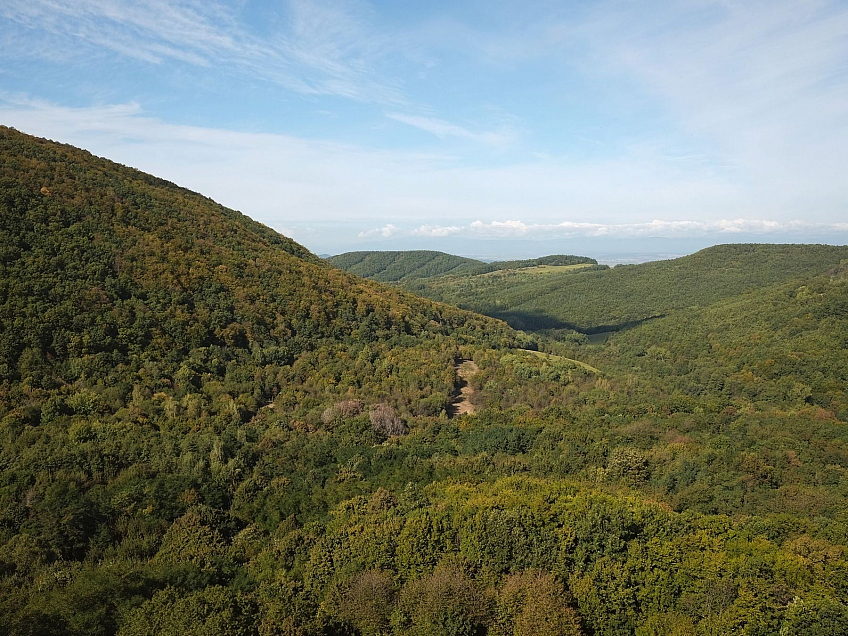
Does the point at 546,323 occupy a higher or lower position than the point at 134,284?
lower

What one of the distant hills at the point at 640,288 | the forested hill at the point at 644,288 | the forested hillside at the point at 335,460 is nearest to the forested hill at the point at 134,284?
the forested hillside at the point at 335,460

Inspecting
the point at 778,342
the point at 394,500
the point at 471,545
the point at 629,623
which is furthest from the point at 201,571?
the point at 778,342

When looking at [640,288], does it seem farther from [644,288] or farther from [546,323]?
[546,323]

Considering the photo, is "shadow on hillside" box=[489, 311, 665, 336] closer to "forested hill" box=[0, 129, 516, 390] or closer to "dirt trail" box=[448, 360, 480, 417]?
"forested hill" box=[0, 129, 516, 390]

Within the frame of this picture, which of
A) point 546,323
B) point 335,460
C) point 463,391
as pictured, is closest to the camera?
point 335,460

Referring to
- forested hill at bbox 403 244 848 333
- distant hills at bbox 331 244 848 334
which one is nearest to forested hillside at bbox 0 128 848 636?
forested hill at bbox 403 244 848 333

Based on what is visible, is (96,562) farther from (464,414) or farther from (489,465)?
(464,414)

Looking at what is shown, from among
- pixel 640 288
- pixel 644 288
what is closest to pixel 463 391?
pixel 644 288
